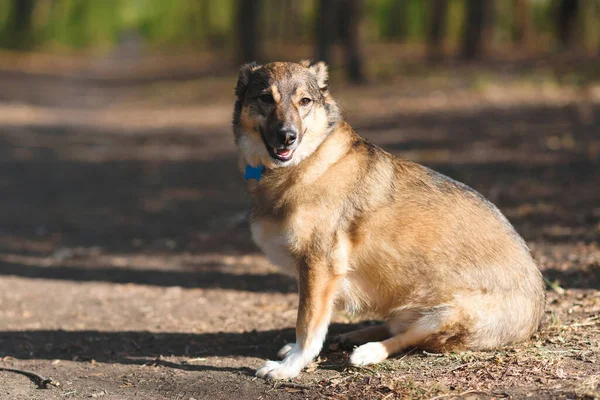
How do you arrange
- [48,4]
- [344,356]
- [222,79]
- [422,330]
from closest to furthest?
1. [422,330]
2. [344,356]
3. [222,79]
4. [48,4]

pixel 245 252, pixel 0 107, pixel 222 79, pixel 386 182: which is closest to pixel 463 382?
pixel 386 182

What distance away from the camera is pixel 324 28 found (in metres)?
20.2

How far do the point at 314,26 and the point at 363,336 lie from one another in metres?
26.6

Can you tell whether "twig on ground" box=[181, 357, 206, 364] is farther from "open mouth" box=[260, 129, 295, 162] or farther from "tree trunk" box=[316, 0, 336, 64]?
"tree trunk" box=[316, 0, 336, 64]

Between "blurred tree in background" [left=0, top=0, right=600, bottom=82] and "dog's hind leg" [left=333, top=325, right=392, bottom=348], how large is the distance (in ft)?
48.9

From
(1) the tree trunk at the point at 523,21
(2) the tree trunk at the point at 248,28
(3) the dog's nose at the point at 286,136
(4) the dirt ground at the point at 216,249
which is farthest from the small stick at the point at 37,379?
(1) the tree trunk at the point at 523,21

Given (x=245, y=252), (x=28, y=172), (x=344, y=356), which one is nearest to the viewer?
(x=344, y=356)

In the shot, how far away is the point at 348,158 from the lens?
16.7ft

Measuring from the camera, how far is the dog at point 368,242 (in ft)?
15.8

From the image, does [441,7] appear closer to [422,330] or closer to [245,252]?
[245,252]

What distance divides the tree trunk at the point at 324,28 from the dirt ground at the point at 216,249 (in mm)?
1945

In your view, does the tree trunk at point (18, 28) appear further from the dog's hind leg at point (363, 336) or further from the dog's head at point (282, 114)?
the dog's hind leg at point (363, 336)

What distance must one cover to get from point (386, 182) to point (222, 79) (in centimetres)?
2283

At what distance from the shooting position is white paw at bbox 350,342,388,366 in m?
4.84
